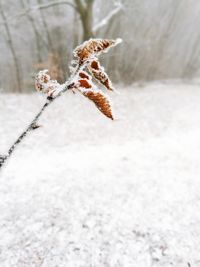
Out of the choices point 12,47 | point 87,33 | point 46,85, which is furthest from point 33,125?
point 12,47

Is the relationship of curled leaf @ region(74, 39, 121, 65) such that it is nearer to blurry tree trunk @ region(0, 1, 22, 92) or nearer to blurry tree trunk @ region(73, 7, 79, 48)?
blurry tree trunk @ region(0, 1, 22, 92)

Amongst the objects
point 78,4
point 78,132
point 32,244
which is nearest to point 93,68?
point 32,244

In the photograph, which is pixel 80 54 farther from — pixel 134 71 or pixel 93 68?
pixel 134 71

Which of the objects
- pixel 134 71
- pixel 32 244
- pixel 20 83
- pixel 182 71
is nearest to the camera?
pixel 32 244

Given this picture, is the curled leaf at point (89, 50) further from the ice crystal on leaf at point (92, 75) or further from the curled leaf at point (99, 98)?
the curled leaf at point (99, 98)

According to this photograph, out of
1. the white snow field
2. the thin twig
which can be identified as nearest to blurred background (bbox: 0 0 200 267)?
the white snow field

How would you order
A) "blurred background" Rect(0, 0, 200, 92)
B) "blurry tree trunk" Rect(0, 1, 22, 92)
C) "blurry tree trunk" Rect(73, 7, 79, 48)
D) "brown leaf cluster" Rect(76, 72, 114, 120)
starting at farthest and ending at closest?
"blurry tree trunk" Rect(73, 7, 79, 48)
"blurred background" Rect(0, 0, 200, 92)
"blurry tree trunk" Rect(0, 1, 22, 92)
"brown leaf cluster" Rect(76, 72, 114, 120)
